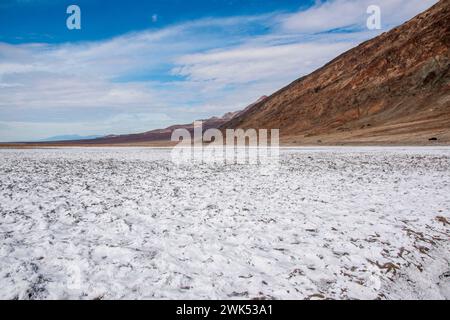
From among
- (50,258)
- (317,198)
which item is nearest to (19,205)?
(50,258)

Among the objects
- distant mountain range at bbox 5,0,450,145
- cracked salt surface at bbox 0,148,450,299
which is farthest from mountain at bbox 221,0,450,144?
cracked salt surface at bbox 0,148,450,299

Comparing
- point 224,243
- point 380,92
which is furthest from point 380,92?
point 224,243

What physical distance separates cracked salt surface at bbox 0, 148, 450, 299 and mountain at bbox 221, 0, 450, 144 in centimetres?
4733

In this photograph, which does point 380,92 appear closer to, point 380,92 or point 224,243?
point 380,92

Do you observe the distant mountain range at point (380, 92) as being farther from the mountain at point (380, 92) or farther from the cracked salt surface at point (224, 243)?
the cracked salt surface at point (224, 243)

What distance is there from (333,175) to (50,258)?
13352 mm

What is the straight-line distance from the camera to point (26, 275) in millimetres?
5254

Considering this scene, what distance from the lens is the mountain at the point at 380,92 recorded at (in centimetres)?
6700

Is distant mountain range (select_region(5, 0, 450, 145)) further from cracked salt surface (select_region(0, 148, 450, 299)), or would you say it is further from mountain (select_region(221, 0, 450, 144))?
cracked salt surface (select_region(0, 148, 450, 299))

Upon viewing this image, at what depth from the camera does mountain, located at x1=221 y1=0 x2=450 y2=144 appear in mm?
67000

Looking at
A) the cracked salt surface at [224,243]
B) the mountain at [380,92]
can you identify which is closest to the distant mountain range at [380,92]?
the mountain at [380,92]

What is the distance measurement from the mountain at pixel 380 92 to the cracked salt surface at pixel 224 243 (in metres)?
47.3
